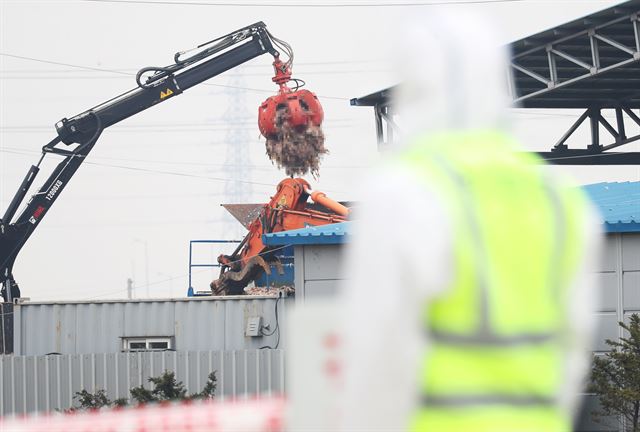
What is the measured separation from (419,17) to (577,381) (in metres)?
0.71

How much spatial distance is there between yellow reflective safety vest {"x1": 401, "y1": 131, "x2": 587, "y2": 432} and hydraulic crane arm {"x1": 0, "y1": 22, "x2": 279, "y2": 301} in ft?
120

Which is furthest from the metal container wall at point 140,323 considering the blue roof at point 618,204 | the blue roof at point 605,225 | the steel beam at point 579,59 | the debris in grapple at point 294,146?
the debris in grapple at point 294,146

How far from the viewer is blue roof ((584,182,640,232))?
715 inches

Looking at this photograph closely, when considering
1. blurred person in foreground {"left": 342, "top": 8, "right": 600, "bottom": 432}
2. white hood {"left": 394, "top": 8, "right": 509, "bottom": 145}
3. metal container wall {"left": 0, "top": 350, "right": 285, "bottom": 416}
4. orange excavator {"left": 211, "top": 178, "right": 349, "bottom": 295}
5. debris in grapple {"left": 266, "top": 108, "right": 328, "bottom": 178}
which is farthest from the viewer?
debris in grapple {"left": 266, "top": 108, "right": 328, "bottom": 178}

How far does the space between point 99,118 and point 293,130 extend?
5.75 m

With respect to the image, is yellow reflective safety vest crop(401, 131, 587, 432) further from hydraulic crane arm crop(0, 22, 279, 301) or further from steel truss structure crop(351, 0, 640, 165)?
hydraulic crane arm crop(0, 22, 279, 301)

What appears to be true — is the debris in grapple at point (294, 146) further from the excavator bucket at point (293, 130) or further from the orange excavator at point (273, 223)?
the orange excavator at point (273, 223)

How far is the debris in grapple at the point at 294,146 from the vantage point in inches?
1490

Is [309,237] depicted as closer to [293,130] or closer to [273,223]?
[273,223]

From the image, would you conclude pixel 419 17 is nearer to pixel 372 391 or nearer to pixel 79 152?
pixel 372 391

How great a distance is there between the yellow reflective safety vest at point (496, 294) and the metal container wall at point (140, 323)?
68.1 feet

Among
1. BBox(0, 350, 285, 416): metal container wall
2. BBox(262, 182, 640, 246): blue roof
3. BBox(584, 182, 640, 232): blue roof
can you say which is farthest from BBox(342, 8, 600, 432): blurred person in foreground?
BBox(0, 350, 285, 416): metal container wall

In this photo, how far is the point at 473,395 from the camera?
218cm

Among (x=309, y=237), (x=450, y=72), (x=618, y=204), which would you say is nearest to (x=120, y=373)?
(x=309, y=237)
